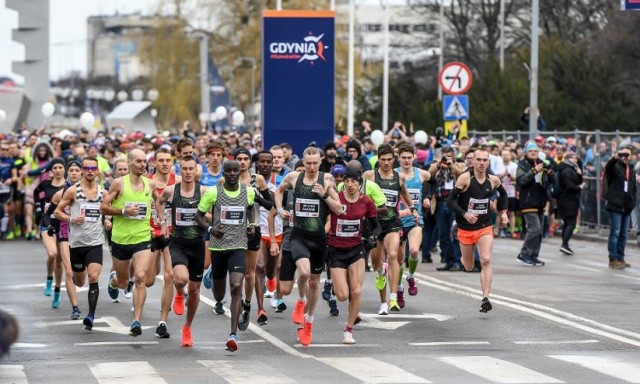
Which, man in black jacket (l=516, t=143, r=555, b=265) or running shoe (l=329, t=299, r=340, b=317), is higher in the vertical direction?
man in black jacket (l=516, t=143, r=555, b=265)

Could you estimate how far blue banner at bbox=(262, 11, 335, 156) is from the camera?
98.3ft

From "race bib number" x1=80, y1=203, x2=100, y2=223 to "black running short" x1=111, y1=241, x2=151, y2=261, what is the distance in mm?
1069

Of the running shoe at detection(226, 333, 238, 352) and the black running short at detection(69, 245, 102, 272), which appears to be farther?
the black running short at detection(69, 245, 102, 272)

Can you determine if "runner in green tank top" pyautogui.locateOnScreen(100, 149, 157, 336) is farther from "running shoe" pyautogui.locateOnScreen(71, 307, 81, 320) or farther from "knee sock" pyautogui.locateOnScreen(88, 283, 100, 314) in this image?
"running shoe" pyautogui.locateOnScreen(71, 307, 81, 320)

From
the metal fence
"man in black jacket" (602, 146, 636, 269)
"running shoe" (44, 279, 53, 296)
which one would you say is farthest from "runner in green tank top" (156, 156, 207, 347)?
the metal fence

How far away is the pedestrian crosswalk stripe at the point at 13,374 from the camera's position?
12.7 m

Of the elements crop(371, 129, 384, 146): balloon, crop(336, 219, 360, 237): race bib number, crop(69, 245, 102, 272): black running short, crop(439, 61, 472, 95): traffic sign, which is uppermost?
crop(439, 61, 472, 95): traffic sign

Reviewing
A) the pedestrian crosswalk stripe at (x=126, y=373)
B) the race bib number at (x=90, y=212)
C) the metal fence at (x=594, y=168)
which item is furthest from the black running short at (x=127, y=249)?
the metal fence at (x=594, y=168)

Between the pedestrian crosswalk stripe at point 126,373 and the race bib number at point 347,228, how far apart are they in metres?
2.67

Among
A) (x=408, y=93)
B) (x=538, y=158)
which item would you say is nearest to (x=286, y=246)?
(x=538, y=158)

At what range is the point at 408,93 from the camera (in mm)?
65312

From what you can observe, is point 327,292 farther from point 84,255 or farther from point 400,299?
point 84,255

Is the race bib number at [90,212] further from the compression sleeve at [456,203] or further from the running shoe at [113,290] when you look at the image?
the compression sleeve at [456,203]

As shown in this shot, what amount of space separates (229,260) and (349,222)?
130cm
